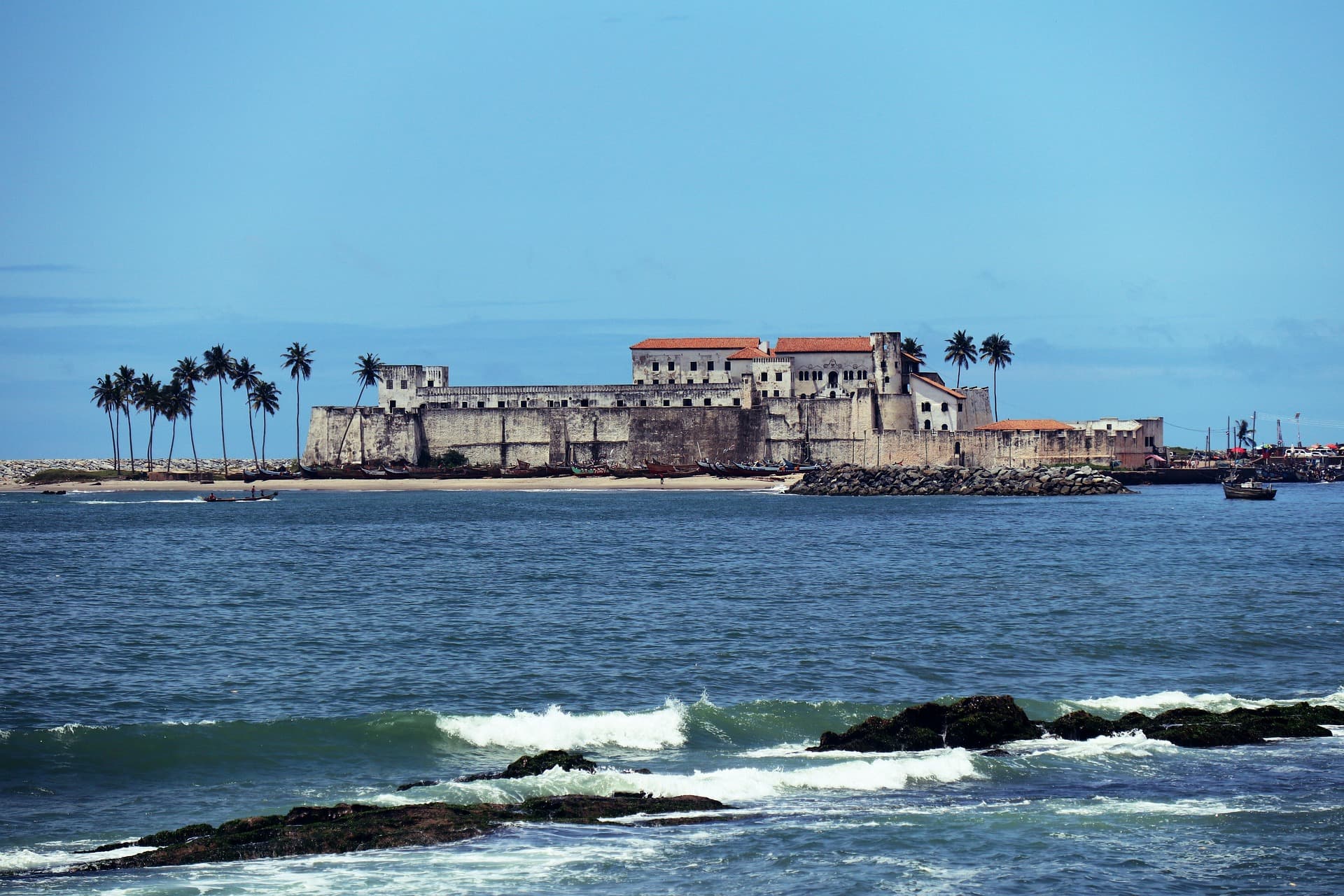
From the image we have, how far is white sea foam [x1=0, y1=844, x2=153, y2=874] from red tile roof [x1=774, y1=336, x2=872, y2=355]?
76.6 m

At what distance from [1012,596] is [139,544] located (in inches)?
1213

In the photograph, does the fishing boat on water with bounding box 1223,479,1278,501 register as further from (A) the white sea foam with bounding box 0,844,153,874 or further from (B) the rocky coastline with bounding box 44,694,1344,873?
(A) the white sea foam with bounding box 0,844,153,874

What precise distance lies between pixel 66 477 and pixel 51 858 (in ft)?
317

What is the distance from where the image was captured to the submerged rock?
15.8m

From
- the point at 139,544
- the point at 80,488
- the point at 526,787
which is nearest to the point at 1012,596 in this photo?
the point at 526,787

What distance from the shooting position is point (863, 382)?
3378 inches

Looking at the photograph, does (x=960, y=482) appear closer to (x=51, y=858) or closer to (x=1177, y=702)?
(x=1177, y=702)

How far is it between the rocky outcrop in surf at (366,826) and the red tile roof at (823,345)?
74.3 metres

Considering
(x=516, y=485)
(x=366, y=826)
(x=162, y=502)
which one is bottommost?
(x=366, y=826)

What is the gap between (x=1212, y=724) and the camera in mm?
16375

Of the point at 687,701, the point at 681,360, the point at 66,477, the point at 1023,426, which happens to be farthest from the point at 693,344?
the point at 687,701

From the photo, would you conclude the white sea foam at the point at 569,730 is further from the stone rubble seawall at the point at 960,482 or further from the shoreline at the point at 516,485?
the shoreline at the point at 516,485

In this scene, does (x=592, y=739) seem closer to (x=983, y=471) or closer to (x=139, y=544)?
(x=139, y=544)

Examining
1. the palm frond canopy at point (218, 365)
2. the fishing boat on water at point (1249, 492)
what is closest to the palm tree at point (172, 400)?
the palm frond canopy at point (218, 365)
